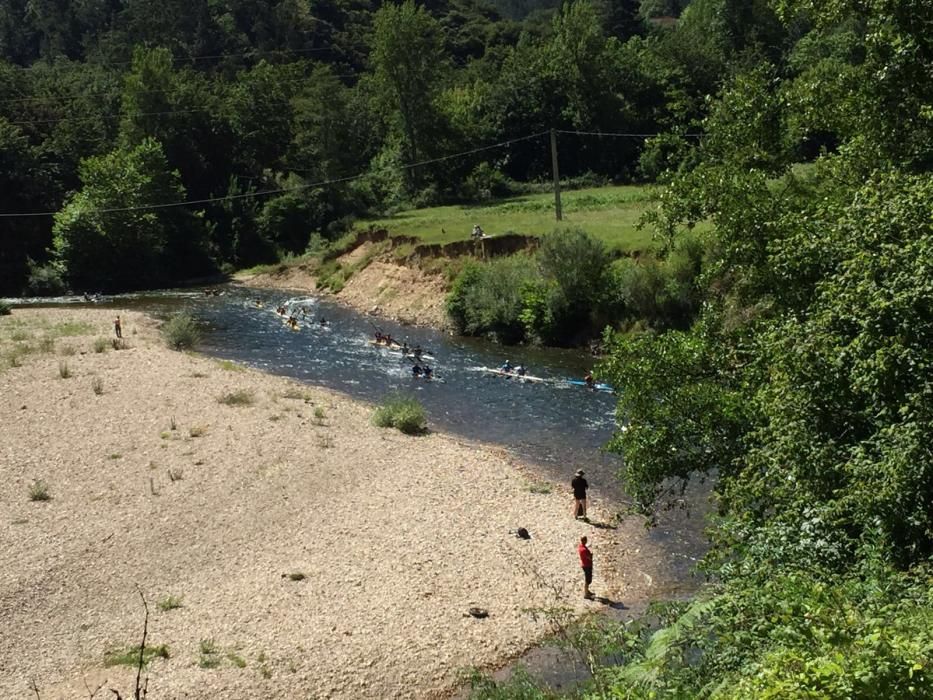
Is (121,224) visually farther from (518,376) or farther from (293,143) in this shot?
(518,376)

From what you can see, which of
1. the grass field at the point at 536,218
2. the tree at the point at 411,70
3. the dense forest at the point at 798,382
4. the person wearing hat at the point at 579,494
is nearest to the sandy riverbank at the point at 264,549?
the person wearing hat at the point at 579,494

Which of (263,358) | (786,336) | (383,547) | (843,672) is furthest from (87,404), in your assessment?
(843,672)

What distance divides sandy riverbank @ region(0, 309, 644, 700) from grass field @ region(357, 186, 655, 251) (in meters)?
24.2

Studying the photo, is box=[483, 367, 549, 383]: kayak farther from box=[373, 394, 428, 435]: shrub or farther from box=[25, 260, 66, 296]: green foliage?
box=[25, 260, 66, 296]: green foliage

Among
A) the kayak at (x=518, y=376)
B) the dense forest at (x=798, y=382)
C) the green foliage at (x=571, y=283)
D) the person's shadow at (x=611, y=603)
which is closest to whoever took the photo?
the dense forest at (x=798, y=382)

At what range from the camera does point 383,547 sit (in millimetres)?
21719

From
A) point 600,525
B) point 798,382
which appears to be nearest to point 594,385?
point 600,525

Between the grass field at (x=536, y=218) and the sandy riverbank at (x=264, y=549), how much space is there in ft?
79.3

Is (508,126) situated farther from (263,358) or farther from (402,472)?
(402,472)

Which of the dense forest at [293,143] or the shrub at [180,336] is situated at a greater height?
the dense forest at [293,143]

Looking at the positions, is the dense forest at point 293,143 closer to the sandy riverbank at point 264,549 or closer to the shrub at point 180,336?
the shrub at point 180,336

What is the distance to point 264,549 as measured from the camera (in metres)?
21.7

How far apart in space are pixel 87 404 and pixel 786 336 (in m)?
28.9

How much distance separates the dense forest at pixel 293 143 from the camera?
7519 cm
